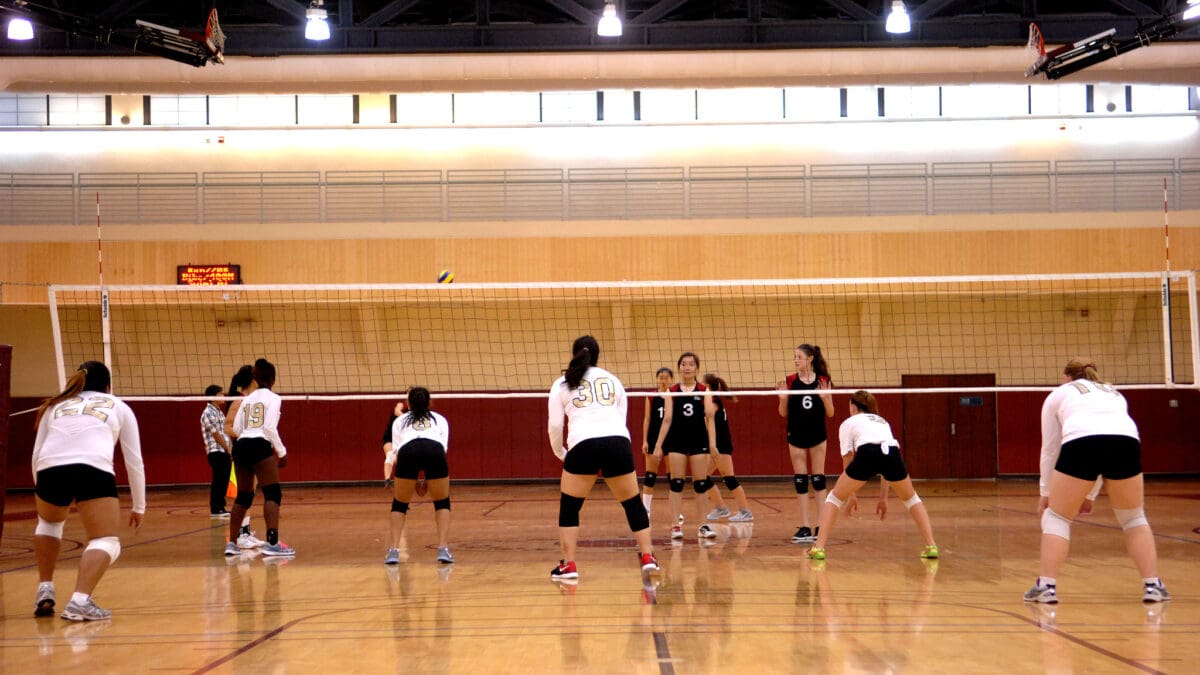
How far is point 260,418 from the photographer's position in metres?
9.98

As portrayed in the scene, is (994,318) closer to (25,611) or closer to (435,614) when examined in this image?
(435,614)

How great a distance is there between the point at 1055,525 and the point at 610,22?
1048cm

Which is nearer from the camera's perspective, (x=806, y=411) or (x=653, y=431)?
(x=806, y=411)

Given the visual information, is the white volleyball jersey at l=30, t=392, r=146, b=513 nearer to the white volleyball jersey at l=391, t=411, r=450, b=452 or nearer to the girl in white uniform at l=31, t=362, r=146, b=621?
the girl in white uniform at l=31, t=362, r=146, b=621

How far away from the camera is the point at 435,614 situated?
6.89 meters

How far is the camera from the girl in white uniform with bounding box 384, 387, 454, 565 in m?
9.32

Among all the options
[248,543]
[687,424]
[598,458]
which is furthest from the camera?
[687,424]

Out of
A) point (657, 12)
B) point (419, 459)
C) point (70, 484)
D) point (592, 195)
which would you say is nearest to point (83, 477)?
point (70, 484)

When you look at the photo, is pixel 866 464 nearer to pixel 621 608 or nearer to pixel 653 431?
pixel 621 608

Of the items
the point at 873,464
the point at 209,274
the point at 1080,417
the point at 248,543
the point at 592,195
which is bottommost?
the point at 248,543

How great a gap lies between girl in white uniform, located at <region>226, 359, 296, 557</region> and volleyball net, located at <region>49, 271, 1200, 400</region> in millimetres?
10677

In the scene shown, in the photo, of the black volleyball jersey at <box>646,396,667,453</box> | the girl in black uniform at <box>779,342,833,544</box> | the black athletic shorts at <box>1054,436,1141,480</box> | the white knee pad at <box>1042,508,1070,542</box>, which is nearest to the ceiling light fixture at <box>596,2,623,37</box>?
the black volleyball jersey at <box>646,396,667,453</box>

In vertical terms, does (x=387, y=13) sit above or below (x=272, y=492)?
above

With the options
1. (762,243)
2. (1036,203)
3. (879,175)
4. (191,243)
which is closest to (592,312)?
(762,243)
